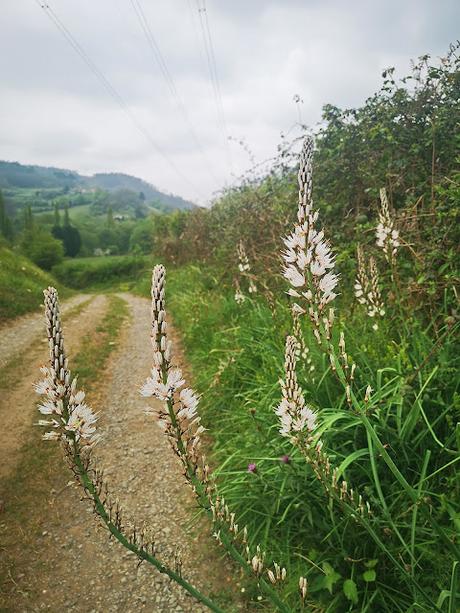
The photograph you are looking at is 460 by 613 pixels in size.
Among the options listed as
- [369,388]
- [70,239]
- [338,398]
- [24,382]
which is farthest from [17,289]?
[70,239]

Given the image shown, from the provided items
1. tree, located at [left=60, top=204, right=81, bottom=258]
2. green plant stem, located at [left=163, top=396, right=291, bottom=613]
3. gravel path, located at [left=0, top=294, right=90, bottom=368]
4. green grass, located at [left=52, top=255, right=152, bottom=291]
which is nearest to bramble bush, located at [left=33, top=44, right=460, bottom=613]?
green plant stem, located at [left=163, top=396, right=291, bottom=613]

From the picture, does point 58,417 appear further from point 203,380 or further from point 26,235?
point 26,235

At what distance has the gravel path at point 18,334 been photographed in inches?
413

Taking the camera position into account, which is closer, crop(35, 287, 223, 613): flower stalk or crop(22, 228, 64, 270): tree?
crop(35, 287, 223, 613): flower stalk

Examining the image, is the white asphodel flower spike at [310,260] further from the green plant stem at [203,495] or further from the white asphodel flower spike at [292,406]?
the green plant stem at [203,495]

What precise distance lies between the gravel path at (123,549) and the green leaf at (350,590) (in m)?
1.17

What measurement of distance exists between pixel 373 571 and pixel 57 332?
2.97m

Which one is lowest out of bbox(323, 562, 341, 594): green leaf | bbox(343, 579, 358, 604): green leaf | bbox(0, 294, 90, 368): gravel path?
bbox(0, 294, 90, 368): gravel path

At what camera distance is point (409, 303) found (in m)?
5.01

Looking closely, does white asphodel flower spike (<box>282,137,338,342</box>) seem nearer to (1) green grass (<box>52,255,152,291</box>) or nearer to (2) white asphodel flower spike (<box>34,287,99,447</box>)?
(2) white asphodel flower spike (<box>34,287,99,447</box>)

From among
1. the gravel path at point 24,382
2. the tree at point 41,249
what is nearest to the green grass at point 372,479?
the gravel path at point 24,382

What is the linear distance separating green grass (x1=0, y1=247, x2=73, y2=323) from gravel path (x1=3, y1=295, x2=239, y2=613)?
906cm

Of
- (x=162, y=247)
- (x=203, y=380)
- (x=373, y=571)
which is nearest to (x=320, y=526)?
(x=373, y=571)

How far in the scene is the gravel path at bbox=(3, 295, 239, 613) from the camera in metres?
3.71
